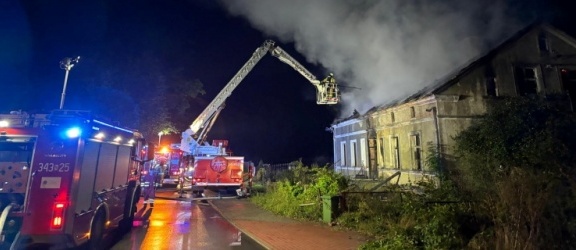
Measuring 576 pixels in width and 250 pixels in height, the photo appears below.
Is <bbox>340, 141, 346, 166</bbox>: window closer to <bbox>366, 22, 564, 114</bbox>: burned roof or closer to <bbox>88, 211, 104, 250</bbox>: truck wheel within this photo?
<bbox>366, 22, 564, 114</bbox>: burned roof

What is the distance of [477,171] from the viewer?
10.2 meters

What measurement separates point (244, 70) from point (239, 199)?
8.30 metres

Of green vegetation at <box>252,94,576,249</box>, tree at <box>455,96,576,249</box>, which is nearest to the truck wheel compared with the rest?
green vegetation at <box>252,94,576,249</box>

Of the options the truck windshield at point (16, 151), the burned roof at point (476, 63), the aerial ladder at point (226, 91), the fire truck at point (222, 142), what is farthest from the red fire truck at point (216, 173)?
the truck windshield at point (16, 151)

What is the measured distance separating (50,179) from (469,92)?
1406 cm

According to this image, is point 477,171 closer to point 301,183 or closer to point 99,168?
point 301,183

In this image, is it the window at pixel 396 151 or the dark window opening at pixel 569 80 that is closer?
the dark window opening at pixel 569 80

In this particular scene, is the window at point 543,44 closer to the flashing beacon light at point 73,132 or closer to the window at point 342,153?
the window at point 342,153

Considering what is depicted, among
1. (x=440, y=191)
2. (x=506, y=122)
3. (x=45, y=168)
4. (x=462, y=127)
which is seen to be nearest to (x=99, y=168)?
(x=45, y=168)

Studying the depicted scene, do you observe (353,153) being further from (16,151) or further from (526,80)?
(16,151)

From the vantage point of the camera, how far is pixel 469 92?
44.2 ft

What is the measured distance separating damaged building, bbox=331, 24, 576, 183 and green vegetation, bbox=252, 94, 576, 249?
2.93ft

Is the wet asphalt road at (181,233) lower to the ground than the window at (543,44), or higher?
lower

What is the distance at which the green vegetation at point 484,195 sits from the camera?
567 cm
